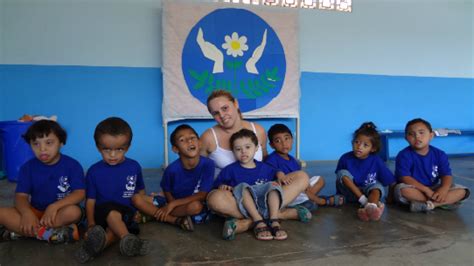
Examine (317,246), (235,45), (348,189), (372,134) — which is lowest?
(317,246)

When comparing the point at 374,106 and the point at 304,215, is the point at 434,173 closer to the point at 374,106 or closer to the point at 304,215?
the point at 304,215

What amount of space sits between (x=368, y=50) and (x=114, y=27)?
2841 mm

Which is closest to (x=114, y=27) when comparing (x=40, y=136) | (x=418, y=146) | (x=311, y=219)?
(x=40, y=136)

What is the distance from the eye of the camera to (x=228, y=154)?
2.01 metres

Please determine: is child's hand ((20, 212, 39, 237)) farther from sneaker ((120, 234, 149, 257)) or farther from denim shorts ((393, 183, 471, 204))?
denim shorts ((393, 183, 471, 204))

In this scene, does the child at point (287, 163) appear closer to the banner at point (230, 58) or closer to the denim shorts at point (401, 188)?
the denim shorts at point (401, 188)

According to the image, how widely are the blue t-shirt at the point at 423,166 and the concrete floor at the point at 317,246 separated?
0.85 ft

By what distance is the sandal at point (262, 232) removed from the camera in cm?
160

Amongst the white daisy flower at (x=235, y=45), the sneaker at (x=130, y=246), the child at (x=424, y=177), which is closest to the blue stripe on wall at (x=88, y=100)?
the white daisy flower at (x=235, y=45)

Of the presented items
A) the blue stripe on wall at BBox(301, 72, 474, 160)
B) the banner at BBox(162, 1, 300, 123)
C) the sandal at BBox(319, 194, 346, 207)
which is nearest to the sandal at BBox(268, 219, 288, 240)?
the sandal at BBox(319, 194, 346, 207)

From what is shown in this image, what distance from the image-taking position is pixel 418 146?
2182mm

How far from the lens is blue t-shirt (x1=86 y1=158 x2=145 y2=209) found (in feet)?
5.38

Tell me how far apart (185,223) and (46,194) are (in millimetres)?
669

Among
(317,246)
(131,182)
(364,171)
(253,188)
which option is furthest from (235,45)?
(317,246)
